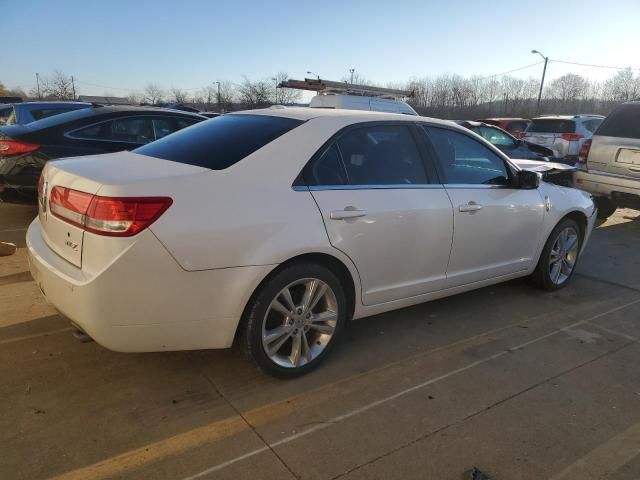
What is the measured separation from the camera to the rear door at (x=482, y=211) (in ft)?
12.6

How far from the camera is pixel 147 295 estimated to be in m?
2.56

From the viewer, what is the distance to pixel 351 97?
360 inches

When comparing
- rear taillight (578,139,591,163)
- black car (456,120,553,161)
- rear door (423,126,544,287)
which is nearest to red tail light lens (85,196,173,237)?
rear door (423,126,544,287)

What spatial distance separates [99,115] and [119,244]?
4.54 meters

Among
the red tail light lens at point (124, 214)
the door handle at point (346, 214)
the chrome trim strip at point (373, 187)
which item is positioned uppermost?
the chrome trim strip at point (373, 187)

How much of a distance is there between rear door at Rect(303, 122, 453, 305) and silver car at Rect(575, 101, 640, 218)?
489 centimetres

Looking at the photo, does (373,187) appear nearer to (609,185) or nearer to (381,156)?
(381,156)

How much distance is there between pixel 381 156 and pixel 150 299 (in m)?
1.81

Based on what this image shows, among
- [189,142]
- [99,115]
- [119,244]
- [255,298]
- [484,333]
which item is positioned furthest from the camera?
[99,115]

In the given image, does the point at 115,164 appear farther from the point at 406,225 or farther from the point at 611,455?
the point at 611,455

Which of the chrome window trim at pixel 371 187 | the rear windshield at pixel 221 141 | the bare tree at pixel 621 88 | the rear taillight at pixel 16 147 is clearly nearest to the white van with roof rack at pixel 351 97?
the rear taillight at pixel 16 147

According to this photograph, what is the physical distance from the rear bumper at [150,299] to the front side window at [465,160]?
179cm

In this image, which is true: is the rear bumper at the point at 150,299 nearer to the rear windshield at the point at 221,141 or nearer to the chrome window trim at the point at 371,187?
the chrome window trim at the point at 371,187

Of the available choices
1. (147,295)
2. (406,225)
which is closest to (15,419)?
(147,295)
